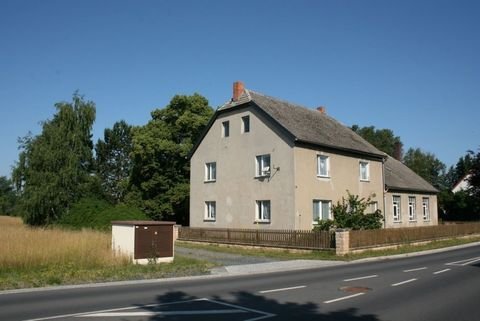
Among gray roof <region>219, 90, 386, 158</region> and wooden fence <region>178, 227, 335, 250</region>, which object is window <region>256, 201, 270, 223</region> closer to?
wooden fence <region>178, 227, 335, 250</region>

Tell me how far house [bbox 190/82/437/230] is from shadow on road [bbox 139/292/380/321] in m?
17.4

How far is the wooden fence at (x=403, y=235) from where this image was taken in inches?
1001

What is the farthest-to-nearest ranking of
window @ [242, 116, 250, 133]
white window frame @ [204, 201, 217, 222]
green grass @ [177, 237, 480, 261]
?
1. white window frame @ [204, 201, 217, 222]
2. window @ [242, 116, 250, 133]
3. green grass @ [177, 237, 480, 261]

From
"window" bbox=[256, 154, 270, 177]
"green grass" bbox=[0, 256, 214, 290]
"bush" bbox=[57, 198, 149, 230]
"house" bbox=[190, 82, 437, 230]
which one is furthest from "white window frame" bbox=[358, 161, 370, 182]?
"green grass" bbox=[0, 256, 214, 290]

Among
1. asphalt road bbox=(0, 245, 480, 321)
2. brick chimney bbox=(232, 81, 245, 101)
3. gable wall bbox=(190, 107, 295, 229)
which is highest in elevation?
brick chimney bbox=(232, 81, 245, 101)

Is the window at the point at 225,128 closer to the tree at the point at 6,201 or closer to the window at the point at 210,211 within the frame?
the window at the point at 210,211

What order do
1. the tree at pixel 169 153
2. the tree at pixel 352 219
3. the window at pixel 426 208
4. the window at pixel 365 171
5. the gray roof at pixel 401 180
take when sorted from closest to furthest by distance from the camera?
the tree at pixel 352 219
the window at pixel 365 171
the gray roof at pixel 401 180
the window at pixel 426 208
the tree at pixel 169 153

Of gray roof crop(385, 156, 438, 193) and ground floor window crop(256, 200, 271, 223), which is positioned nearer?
ground floor window crop(256, 200, 271, 223)

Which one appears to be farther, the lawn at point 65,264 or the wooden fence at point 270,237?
the wooden fence at point 270,237

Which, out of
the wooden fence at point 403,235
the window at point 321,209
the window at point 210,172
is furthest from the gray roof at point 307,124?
the wooden fence at point 403,235

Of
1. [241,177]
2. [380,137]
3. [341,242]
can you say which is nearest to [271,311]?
[341,242]

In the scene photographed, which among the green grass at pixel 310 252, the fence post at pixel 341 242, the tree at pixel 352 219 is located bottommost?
the green grass at pixel 310 252

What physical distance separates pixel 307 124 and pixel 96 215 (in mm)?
18159

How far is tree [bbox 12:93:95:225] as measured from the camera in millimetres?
43688
